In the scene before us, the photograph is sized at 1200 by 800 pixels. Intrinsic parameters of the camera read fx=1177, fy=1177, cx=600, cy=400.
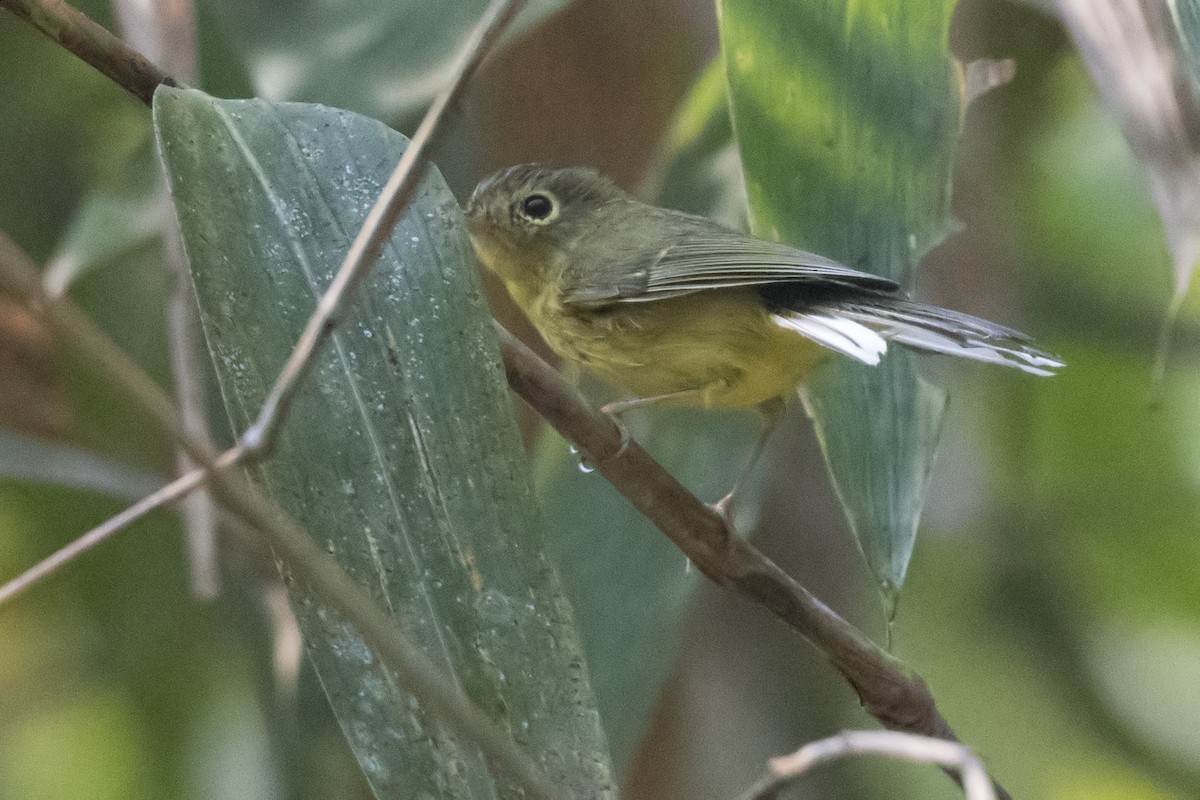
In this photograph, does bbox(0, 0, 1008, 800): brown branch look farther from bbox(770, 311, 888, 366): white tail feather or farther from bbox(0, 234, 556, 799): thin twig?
bbox(0, 234, 556, 799): thin twig

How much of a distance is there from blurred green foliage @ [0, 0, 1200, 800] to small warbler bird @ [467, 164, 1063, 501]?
0.26 meters

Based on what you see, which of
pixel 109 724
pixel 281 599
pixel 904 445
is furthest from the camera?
pixel 109 724

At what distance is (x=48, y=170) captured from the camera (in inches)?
100.0

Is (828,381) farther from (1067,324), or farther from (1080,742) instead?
(1080,742)

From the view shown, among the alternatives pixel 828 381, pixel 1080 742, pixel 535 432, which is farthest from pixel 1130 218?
pixel 828 381

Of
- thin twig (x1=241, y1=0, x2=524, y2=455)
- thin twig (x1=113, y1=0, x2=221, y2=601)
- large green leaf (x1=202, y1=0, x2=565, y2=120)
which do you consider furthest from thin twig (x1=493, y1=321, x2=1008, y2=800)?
large green leaf (x1=202, y1=0, x2=565, y2=120)

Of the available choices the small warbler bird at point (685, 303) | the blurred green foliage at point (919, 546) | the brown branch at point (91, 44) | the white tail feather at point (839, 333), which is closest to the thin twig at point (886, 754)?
the white tail feather at point (839, 333)

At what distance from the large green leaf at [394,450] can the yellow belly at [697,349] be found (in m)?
0.74

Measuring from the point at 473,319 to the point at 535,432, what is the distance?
1.59 metres

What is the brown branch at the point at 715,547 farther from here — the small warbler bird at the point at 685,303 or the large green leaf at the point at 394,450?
the small warbler bird at the point at 685,303

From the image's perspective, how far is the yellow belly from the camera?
1670mm

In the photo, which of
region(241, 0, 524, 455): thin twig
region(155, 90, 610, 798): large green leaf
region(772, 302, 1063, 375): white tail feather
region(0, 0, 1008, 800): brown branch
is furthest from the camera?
region(772, 302, 1063, 375): white tail feather

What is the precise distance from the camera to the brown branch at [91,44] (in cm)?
98

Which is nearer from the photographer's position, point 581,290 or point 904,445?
A: point 904,445
